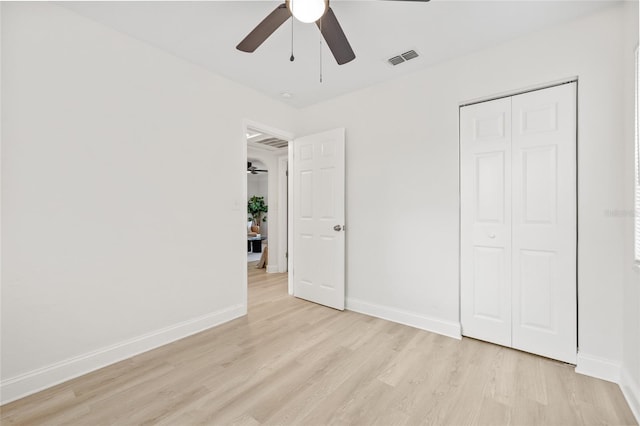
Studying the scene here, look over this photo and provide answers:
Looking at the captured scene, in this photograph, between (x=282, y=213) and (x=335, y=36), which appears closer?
(x=335, y=36)

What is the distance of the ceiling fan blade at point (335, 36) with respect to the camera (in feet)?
5.51

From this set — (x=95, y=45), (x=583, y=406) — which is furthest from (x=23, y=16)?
(x=583, y=406)

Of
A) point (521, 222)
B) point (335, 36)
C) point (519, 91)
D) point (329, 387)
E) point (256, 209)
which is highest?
point (335, 36)

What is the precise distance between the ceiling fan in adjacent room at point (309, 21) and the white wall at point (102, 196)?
3.88 feet

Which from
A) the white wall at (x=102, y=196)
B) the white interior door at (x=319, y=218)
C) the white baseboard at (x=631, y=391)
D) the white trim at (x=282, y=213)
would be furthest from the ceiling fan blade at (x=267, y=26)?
the white trim at (x=282, y=213)

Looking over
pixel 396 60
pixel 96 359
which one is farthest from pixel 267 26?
pixel 96 359

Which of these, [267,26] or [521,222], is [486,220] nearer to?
Answer: [521,222]

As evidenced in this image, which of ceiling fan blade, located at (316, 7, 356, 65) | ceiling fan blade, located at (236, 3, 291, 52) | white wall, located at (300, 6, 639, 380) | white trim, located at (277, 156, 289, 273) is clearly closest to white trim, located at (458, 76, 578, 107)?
white wall, located at (300, 6, 639, 380)

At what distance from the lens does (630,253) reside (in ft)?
6.00

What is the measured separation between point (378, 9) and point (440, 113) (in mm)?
1171

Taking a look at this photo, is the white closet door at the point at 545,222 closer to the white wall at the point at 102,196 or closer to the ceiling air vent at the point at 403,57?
the ceiling air vent at the point at 403,57

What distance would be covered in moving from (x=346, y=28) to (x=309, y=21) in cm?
75

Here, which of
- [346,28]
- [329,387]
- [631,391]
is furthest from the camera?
[346,28]

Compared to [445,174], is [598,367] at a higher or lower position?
lower
